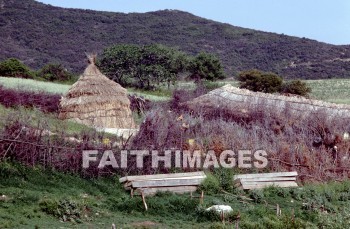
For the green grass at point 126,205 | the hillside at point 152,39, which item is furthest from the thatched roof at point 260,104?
the hillside at point 152,39

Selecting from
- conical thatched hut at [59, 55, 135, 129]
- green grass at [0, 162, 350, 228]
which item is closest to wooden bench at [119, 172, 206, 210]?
green grass at [0, 162, 350, 228]

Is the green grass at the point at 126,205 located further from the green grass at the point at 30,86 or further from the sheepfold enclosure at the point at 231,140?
the green grass at the point at 30,86

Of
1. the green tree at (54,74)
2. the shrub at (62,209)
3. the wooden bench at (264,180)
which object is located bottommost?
the green tree at (54,74)

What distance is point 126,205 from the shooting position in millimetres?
11070

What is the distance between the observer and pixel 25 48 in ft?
228

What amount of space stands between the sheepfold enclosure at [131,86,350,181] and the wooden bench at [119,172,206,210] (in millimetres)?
1028

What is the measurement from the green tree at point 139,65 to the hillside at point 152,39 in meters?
14.5

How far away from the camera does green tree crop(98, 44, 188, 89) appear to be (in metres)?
46.2

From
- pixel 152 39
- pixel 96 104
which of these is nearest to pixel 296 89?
pixel 96 104

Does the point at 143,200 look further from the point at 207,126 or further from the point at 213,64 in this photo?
the point at 213,64

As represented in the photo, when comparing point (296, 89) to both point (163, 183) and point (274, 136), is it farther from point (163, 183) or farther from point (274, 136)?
point (163, 183)

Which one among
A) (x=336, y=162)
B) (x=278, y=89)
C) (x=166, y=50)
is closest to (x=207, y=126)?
(x=336, y=162)

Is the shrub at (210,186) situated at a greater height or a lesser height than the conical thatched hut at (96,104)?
lesser

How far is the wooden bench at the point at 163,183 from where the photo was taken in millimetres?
12102
